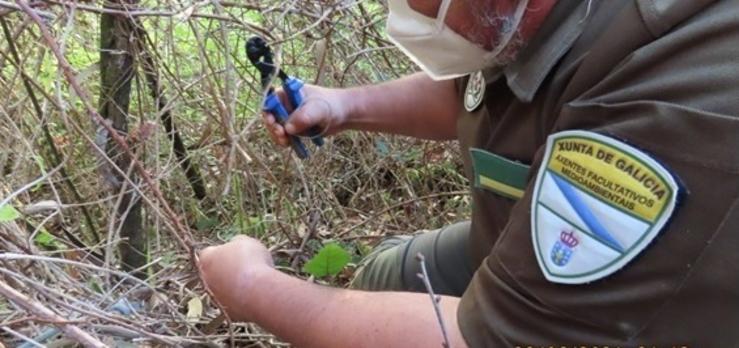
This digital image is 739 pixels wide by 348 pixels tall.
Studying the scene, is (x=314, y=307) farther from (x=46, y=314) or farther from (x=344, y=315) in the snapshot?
(x=46, y=314)

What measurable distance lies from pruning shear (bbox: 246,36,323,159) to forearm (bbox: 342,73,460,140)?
15 cm

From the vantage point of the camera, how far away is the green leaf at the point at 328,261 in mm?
1487

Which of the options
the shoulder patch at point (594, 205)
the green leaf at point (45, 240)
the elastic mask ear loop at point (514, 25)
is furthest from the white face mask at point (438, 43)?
the green leaf at point (45, 240)

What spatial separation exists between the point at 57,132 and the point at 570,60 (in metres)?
1.58

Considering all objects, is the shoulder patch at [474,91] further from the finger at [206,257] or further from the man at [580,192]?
the finger at [206,257]

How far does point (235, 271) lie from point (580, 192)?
21.4 inches

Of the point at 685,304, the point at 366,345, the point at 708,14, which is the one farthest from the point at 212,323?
the point at 708,14

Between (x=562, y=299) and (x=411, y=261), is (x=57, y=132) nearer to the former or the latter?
(x=411, y=261)

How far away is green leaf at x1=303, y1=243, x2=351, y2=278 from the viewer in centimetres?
149

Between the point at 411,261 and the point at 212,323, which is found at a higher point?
the point at 212,323

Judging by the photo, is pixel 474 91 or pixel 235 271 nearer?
pixel 235 271

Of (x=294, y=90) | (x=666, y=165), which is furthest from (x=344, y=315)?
(x=294, y=90)

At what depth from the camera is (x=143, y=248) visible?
1.90 m

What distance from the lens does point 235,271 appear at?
3.95ft
